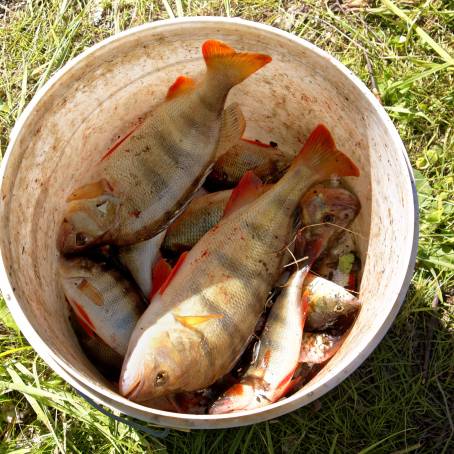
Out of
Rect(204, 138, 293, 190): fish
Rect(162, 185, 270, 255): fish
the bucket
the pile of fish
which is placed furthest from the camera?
Rect(204, 138, 293, 190): fish

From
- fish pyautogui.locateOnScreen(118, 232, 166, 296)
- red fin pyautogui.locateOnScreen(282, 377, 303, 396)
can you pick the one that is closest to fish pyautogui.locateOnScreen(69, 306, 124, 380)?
fish pyautogui.locateOnScreen(118, 232, 166, 296)

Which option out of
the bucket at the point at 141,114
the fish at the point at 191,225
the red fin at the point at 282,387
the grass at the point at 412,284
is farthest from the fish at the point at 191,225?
the grass at the point at 412,284

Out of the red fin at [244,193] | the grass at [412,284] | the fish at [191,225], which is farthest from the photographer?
the grass at [412,284]

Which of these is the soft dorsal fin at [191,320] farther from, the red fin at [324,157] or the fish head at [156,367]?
the red fin at [324,157]

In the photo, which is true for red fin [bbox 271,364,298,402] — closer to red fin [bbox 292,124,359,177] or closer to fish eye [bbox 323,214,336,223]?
fish eye [bbox 323,214,336,223]

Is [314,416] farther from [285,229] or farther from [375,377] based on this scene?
[285,229]

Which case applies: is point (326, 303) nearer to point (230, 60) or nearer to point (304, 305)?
point (304, 305)
